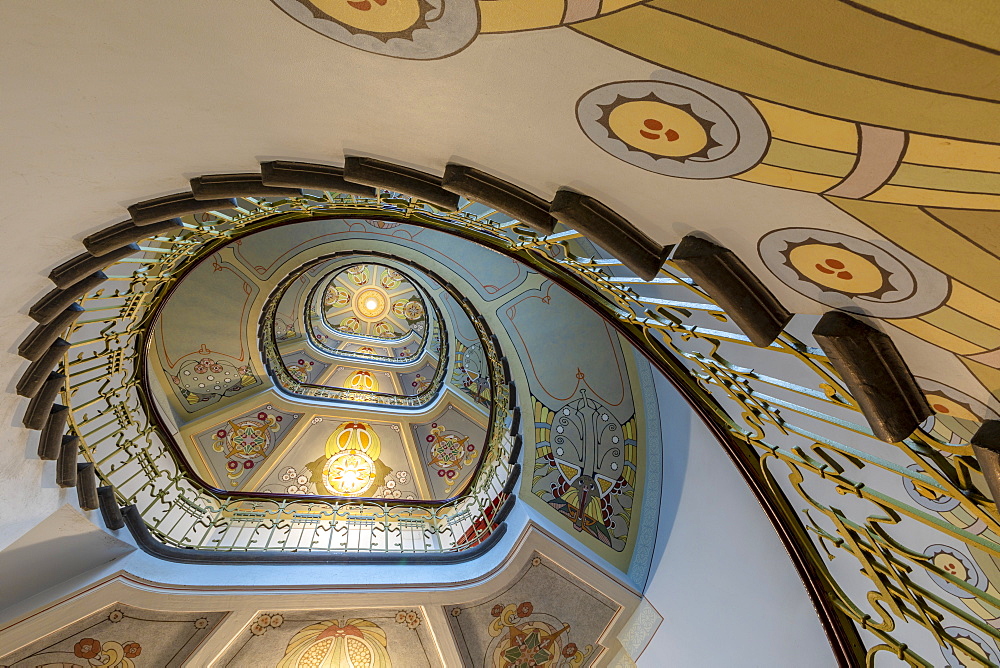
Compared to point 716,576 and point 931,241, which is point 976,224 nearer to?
point 931,241

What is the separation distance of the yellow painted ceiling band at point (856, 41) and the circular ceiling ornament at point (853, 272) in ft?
1.53

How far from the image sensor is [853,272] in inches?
51.4

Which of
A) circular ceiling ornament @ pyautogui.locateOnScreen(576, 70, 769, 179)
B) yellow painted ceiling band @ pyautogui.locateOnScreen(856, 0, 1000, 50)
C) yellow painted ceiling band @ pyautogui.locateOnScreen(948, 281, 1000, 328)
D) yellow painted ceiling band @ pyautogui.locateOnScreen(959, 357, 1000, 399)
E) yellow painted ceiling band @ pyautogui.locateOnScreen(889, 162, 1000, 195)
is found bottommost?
yellow painted ceiling band @ pyautogui.locateOnScreen(856, 0, 1000, 50)

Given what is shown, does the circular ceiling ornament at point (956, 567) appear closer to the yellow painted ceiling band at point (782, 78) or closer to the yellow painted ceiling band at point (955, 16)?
the yellow painted ceiling band at point (782, 78)

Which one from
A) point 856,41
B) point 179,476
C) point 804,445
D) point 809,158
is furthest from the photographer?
point 179,476

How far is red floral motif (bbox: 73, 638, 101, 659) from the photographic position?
395 cm

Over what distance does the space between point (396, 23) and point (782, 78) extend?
852mm

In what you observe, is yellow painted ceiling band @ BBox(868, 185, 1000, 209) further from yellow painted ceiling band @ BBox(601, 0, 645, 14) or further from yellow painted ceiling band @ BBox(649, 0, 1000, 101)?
yellow painted ceiling band @ BBox(601, 0, 645, 14)

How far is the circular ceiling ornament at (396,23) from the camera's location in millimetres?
1127

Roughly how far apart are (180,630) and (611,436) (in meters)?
4.25

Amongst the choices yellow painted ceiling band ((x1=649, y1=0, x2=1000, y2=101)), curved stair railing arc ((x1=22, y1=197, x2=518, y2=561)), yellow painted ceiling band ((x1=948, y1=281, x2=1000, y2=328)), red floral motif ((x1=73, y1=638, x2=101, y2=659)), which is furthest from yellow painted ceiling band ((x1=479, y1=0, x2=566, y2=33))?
red floral motif ((x1=73, y1=638, x2=101, y2=659))

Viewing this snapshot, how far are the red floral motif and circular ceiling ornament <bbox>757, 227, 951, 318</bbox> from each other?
214 inches

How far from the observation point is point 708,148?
1.22 meters

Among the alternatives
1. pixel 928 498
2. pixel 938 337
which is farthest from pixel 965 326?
pixel 928 498
